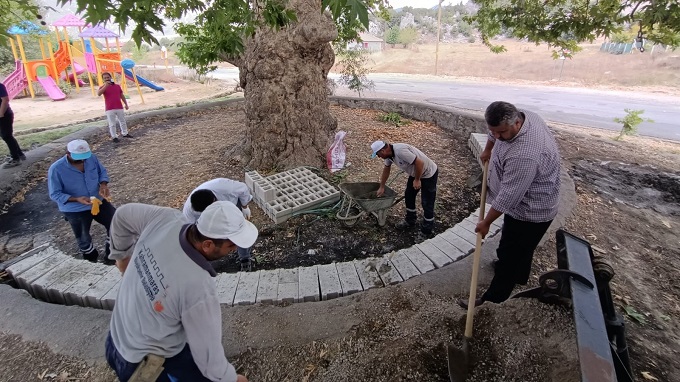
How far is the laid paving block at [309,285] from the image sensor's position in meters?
2.80

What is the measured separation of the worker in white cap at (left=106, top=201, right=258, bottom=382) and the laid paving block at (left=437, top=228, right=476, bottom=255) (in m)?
2.28

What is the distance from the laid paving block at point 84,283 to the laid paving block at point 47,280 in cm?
17

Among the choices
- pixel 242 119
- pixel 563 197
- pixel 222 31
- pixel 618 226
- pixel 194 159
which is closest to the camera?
pixel 222 31

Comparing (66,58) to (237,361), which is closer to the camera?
(237,361)

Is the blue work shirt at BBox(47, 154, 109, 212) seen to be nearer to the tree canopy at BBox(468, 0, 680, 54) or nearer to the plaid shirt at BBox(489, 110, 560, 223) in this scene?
the plaid shirt at BBox(489, 110, 560, 223)

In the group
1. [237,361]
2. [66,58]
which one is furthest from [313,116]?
[66,58]

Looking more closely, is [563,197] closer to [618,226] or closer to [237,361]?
[618,226]

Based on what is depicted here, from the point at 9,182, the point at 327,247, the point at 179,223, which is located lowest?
the point at 327,247

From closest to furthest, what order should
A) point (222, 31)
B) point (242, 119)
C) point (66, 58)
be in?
point (222, 31), point (242, 119), point (66, 58)

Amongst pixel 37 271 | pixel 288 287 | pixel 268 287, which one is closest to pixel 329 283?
pixel 288 287

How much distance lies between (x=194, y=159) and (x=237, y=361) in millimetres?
4630

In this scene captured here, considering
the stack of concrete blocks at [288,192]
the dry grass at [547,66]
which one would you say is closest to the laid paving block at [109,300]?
the stack of concrete blocks at [288,192]

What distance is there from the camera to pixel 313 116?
5.66 m

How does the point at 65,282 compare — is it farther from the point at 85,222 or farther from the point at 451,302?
the point at 451,302
